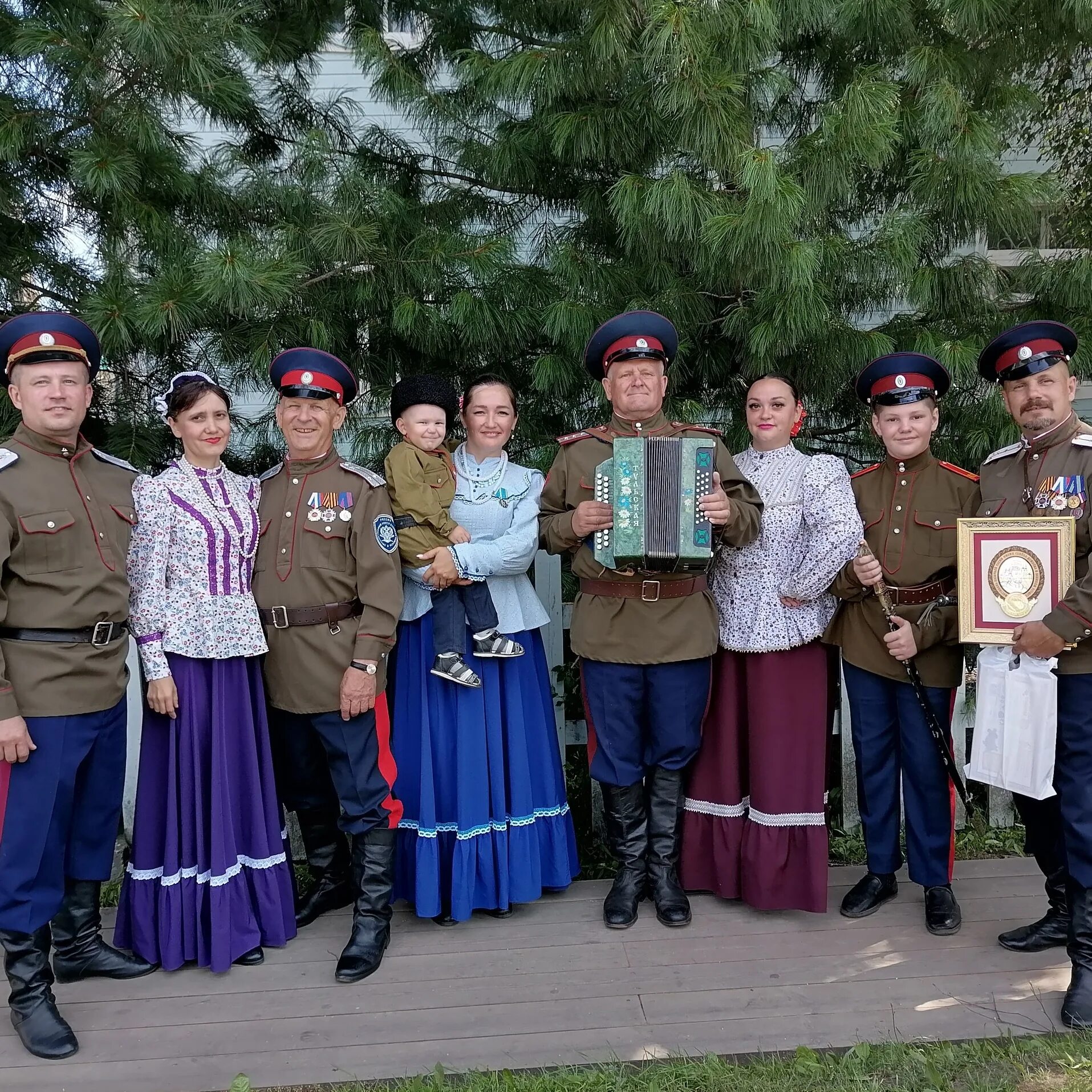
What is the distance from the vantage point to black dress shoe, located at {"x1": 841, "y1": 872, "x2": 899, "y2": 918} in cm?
370

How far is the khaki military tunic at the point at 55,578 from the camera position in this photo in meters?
2.96

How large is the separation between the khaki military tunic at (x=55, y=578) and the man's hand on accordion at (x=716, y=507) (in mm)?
1978

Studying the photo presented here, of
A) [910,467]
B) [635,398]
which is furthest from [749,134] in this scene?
[910,467]

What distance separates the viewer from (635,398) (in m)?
3.61

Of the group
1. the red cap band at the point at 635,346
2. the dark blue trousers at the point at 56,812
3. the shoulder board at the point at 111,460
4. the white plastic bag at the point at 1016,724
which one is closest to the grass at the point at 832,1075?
the white plastic bag at the point at 1016,724

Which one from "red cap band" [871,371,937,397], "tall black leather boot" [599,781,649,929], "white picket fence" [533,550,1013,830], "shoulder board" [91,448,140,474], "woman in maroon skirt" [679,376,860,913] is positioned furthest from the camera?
"white picket fence" [533,550,1013,830]

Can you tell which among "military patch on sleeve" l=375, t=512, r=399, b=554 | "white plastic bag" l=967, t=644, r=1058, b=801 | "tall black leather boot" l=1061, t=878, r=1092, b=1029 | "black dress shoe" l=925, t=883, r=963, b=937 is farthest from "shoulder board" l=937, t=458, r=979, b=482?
"military patch on sleeve" l=375, t=512, r=399, b=554

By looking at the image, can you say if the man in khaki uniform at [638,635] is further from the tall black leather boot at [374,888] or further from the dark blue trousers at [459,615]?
the tall black leather boot at [374,888]

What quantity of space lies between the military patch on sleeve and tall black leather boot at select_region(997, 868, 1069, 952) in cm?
262

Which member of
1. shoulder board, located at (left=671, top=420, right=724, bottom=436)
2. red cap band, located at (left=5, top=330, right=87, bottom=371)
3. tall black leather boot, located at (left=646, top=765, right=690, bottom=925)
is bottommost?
tall black leather boot, located at (left=646, top=765, right=690, bottom=925)

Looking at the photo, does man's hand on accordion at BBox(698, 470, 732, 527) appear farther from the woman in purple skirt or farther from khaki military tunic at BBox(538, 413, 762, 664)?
the woman in purple skirt

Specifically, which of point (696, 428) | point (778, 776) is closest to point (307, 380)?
point (696, 428)

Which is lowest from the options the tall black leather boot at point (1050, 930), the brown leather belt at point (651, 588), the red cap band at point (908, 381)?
the tall black leather boot at point (1050, 930)

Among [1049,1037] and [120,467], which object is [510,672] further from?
[1049,1037]
